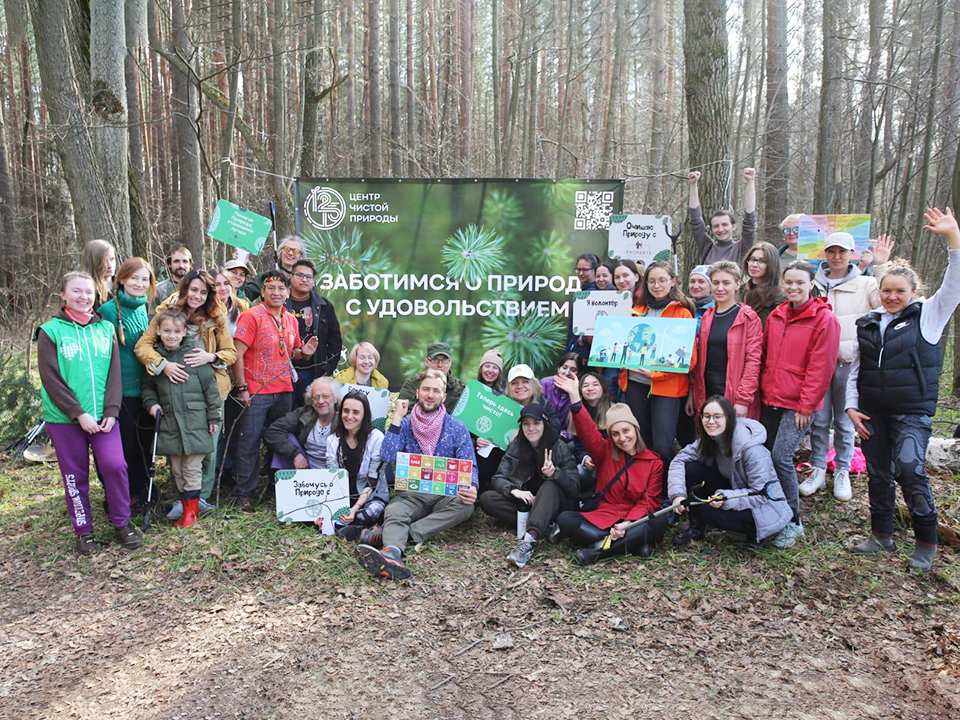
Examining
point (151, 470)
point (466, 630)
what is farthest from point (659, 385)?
point (151, 470)

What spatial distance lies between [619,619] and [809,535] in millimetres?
1774

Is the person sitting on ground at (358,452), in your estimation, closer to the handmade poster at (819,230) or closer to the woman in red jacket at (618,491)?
the woman in red jacket at (618,491)

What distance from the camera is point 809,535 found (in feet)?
16.1

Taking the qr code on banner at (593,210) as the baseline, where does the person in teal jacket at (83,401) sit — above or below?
below

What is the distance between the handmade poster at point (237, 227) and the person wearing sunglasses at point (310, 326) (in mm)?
488

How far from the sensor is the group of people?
175 inches

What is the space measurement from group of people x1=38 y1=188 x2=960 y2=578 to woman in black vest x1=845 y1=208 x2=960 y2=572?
0.04 ft

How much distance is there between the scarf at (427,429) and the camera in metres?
5.17

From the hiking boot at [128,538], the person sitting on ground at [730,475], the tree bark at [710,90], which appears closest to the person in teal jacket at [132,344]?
the hiking boot at [128,538]

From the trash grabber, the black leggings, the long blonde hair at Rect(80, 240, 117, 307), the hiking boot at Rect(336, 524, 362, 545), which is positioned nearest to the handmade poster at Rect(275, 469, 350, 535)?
the hiking boot at Rect(336, 524, 362, 545)

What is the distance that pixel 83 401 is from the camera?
4535 mm

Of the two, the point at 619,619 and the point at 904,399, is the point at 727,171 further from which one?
the point at 619,619

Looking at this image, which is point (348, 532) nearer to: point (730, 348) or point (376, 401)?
point (376, 401)

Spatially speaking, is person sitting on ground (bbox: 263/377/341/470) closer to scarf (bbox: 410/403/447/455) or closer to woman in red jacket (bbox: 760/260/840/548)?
scarf (bbox: 410/403/447/455)
